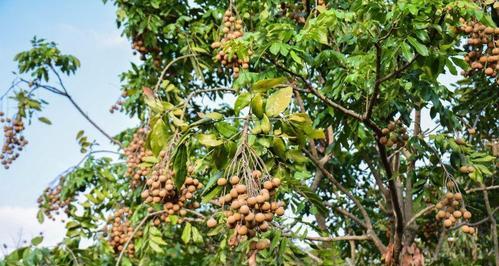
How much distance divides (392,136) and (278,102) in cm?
142

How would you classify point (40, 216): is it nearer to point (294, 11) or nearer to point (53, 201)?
point (53, 201)

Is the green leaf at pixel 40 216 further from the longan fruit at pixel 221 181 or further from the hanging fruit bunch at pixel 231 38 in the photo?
the longan fruit at pixel 221 181

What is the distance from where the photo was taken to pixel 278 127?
5.40 ft

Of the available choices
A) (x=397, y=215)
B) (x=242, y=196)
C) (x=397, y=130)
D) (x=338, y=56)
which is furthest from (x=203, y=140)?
(x=397, y=215)

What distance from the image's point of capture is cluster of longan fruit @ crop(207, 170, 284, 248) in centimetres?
137

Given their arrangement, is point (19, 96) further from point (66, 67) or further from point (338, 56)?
point (338, 56)

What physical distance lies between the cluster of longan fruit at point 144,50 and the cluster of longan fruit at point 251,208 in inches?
136

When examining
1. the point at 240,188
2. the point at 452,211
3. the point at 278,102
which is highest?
the point at 452,211

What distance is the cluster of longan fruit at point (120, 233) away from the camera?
392 cm

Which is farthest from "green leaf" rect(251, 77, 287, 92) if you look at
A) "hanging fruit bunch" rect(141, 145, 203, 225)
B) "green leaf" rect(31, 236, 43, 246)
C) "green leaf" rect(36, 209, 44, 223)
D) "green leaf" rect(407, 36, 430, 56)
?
"green leaf" rect(36, 209, 44, 223)

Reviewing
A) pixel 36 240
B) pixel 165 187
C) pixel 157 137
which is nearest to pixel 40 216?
pixel 36 240

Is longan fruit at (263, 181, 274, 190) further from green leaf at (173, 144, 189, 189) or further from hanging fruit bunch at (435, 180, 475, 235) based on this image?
hanging fruit bunch at (435, 180, 475, 235)

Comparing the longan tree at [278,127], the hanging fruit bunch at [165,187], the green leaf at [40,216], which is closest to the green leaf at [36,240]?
the longan tree at [278,127]

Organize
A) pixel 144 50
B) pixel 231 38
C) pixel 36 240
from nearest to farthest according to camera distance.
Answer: pixel 36 240 < pixel 231 38 < pixel 144 50
